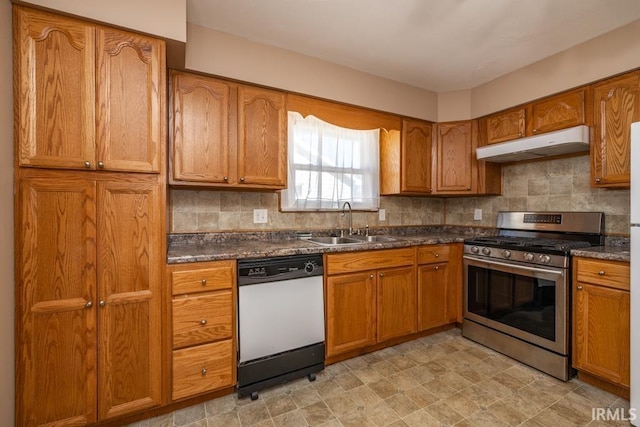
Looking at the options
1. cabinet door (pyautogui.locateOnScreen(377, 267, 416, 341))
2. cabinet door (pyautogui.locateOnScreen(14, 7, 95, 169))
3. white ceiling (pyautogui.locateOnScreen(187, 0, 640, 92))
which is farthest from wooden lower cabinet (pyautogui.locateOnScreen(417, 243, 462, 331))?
cabinet door (pyautogui.locateOnScreen(14, 7, 95, 169))

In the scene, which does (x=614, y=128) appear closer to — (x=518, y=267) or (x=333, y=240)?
(x=518, y=267)

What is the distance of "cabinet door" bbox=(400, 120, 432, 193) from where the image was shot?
118 inches

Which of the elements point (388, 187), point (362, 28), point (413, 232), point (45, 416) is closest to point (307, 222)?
point (388, 187)

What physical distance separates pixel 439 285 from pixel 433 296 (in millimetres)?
124

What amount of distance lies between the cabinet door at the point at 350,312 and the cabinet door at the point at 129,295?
3.73ft

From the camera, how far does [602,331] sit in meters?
1.89

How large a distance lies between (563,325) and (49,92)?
3.40 m

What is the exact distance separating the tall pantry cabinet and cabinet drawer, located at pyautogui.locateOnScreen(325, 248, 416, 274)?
45.4 inches

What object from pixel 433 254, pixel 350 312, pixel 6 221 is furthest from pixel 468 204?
pixel 6 221

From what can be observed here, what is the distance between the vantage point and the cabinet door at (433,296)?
8.71 ft

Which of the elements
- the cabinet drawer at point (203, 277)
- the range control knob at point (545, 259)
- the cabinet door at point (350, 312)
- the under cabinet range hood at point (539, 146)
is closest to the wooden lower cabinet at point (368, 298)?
the cabinet door at point (350, 312)

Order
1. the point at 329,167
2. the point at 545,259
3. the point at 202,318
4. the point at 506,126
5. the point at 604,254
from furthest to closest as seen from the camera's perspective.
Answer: the point at 329,167
the point at 506,126
the point at 545,259
the point at 604,254
the point at 202,318

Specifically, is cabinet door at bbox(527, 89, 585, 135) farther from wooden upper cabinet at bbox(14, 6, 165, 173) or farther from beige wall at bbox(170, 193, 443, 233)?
wooden upper cabinet at bbox(14, 6, 165, 173)

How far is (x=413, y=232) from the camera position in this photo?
135 inches
